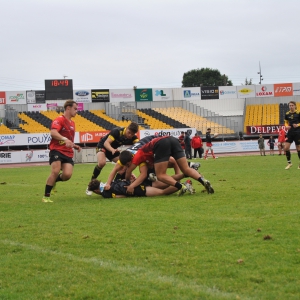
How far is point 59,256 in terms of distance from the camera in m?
5.47

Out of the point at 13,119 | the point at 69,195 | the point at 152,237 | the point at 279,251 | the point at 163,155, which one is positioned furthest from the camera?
the point at 13,119

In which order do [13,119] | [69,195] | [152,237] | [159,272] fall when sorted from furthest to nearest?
[13,119], [69,195], [152,237], [159,272]

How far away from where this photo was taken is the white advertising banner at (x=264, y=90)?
216 feet

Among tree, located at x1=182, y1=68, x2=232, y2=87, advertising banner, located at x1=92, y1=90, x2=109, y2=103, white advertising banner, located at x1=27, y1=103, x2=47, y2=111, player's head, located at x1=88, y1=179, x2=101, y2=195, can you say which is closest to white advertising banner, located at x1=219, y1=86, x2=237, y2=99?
advertising banner, located at x1=92, y1=90, x2=109, y2=103

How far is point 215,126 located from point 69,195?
1857 inches

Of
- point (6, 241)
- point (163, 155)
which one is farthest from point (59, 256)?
point (163, 155)

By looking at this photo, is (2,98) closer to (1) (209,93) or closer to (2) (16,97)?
(2) (16,97)

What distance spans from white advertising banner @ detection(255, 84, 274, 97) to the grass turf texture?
5795 cm

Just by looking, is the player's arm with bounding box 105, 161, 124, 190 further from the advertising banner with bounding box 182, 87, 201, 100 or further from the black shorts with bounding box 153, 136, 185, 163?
the advertising banner with bounding box 182, 87, 201, 100

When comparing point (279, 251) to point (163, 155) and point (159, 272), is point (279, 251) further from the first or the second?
point (163, 155)

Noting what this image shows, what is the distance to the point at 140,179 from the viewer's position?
Answer: 10812 mm

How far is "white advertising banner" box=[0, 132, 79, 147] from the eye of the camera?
158ft

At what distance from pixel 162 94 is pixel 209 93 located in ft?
18.6

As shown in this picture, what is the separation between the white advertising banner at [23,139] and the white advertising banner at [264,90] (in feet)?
94.4
